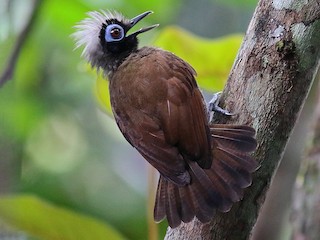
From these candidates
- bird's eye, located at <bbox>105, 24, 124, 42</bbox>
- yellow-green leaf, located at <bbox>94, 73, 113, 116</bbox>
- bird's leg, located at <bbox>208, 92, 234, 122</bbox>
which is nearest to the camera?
bird's leg, located at <bbox>208, 92, 234, 122</bbox>

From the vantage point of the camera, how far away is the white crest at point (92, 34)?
3008mm

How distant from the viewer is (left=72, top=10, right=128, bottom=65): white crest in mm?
3008

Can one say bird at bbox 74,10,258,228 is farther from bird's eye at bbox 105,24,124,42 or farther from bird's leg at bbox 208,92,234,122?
bird's eye at bbox 105,24,124,42

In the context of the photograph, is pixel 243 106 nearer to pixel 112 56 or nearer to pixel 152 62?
pixel 152 62

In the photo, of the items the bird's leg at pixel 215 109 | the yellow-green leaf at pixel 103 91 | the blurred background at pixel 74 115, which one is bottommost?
the blurred background at pixel 74 115

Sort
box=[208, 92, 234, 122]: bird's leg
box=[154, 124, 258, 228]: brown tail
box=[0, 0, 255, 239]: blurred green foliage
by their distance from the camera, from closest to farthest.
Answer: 1. box=[154, 124, 258, 228]: brown tail
2. box=[208, 92, 234, 122]: bird's leg
3. box=[0, 0, 255, 239]: blurred green foliage

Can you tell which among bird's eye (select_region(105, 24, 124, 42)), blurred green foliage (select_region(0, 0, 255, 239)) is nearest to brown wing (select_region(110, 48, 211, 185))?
bird's eye (select_region(105, 24, 124, 42))

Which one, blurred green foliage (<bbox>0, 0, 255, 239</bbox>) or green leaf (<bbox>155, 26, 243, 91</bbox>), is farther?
blurred green foliage (<bbox>0, 0, 255, 239</bbox>)

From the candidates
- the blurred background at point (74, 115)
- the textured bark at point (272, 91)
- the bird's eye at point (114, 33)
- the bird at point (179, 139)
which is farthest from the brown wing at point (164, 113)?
Result: the blurred background at point (74, 115)

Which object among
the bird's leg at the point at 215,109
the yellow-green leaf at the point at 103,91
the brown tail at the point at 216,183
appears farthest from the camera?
the yellow-green leaf at the point at 103,91

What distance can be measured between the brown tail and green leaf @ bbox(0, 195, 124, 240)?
376mm

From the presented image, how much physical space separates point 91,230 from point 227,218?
2.35 ft

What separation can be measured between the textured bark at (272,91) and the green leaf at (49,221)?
1.90 feet

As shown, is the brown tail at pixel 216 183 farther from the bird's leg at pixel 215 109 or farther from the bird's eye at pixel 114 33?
the bird's eye at pixel 114 33
